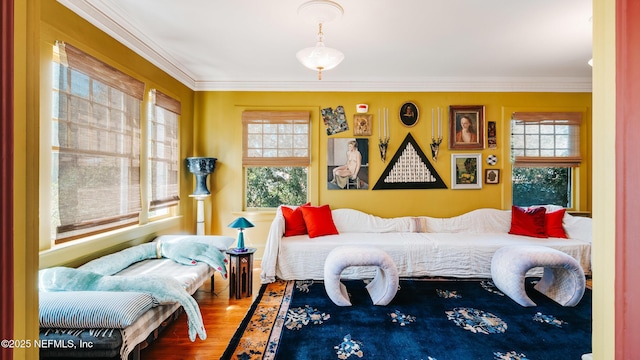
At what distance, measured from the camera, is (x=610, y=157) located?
0.63 metres

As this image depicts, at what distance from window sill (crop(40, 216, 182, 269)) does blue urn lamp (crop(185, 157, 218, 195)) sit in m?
0.64

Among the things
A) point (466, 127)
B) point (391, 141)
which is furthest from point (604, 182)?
point (466, 127)

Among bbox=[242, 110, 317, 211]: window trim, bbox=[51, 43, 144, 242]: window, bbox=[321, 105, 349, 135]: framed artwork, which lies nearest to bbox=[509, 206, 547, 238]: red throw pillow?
bbox=[321, 105, 349, 135]: framed artwork

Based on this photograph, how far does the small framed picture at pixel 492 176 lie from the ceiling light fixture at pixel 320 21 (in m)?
3.08

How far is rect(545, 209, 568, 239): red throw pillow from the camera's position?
4.06 meters

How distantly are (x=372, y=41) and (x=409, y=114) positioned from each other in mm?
1564

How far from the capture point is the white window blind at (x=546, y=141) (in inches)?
178

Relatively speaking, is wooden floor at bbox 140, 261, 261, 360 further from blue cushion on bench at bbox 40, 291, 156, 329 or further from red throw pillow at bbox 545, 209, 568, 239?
red throw pillow at bbox 545, 209, 568, 239

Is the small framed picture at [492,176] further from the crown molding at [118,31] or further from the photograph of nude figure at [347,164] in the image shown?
the crown molding at [118,31]

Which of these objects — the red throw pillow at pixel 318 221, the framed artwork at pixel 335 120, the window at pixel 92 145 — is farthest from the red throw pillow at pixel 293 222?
the window at pixel 92 145

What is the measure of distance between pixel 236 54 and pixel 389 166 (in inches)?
99.2

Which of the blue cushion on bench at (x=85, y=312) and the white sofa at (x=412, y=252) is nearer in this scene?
the blue cushion on bench at (x=85, y=312)

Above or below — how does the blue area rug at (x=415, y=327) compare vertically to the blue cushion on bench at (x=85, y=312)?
below

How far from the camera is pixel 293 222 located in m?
4.06
